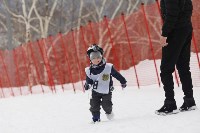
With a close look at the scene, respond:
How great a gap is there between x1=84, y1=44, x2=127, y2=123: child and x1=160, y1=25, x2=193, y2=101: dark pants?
797 mm

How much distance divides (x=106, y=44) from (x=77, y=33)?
245cm

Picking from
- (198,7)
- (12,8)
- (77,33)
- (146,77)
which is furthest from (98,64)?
(12,8)

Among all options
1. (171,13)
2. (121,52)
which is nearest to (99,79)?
(171,13)

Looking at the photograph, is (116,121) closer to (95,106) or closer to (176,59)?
(95,106)

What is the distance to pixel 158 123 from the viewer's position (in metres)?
4.57

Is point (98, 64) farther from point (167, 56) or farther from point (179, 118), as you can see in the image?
point (179, 118)

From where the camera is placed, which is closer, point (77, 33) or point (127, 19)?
point (127, 19)

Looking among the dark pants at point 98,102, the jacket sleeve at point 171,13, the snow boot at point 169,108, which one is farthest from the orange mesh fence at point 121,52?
the jacket sleeve at point 171,13

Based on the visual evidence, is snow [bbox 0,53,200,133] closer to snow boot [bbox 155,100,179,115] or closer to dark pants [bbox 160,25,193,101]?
snow boot [bbox 155,100,179,115]

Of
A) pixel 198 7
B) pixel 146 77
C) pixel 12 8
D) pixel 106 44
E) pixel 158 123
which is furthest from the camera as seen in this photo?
pixel 12 8

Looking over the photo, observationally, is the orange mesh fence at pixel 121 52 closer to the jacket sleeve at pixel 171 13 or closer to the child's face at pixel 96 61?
the child's face at pixel 96 61

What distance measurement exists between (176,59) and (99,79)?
1.18m

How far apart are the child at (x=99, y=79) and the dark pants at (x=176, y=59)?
31.4 inches

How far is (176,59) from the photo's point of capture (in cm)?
511
